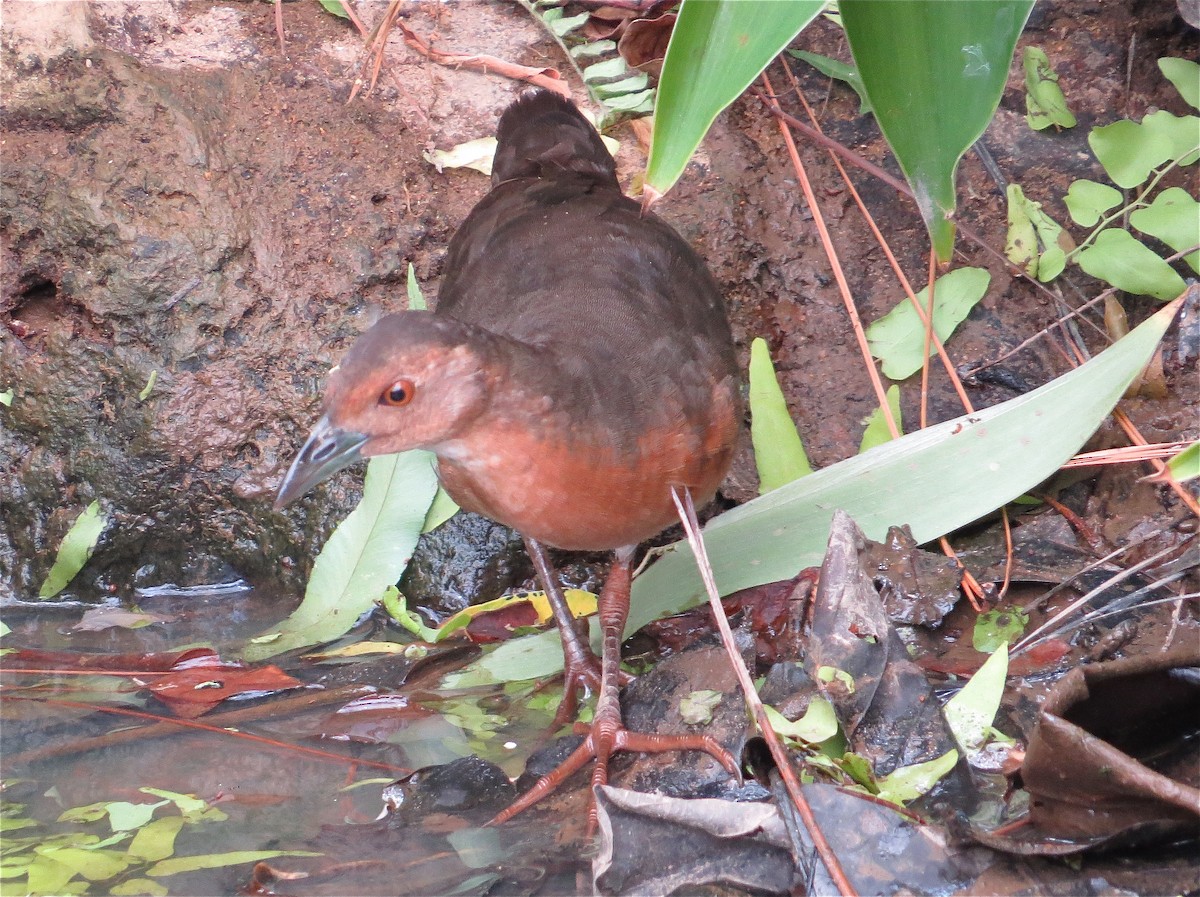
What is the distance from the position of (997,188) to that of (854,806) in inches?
93.0

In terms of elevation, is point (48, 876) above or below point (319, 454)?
below

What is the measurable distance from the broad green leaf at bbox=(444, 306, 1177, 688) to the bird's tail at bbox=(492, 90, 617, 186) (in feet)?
3.89

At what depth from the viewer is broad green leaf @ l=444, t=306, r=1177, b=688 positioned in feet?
9.95

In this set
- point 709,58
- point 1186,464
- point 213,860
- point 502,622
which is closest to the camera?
point 1186,464

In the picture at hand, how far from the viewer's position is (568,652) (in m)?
3.22

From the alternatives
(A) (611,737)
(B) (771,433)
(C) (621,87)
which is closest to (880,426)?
(B) (771,433)

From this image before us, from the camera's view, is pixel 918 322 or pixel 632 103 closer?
pixel 918 322

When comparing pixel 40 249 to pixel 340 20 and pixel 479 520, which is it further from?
pixel 479 520

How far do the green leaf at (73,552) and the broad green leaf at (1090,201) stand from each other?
307 centimetres

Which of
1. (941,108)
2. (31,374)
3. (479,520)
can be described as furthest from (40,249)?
(941,108)

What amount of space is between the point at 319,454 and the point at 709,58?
112 cm

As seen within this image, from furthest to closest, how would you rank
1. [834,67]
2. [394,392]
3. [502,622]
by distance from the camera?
[834,67]
[502,622]
[394,392]

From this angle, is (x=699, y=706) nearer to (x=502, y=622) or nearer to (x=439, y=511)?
(x=502, y=622)

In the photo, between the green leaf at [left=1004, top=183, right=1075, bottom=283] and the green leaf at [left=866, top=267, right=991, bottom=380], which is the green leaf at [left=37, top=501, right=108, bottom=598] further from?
the green leaf at [left=1004, top=183, right=1075, bottom=283]
